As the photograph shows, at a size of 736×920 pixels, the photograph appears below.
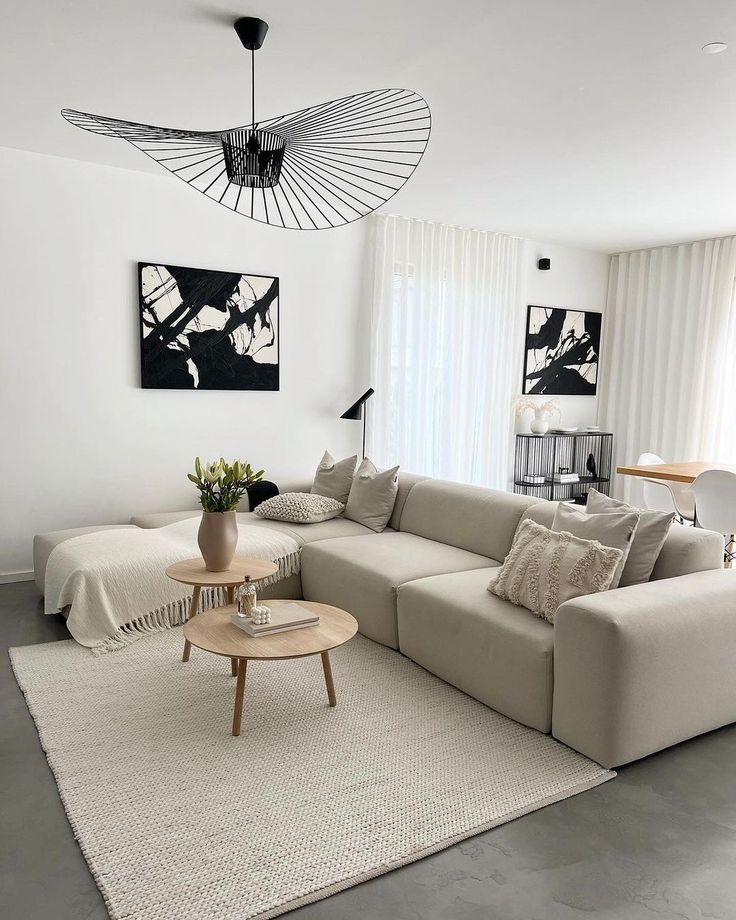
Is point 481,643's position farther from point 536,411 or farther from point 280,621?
point 536,411

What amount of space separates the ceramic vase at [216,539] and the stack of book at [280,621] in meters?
0.46

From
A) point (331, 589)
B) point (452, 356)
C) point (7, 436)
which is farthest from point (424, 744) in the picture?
point (452, 356)

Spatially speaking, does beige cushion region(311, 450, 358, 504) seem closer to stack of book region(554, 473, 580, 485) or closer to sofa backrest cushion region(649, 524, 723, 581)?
sofa backrest cushion region(649, 524, 723, 581)

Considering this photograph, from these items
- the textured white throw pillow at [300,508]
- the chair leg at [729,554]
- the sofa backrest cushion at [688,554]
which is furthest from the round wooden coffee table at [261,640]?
the chair leg at [729,554]

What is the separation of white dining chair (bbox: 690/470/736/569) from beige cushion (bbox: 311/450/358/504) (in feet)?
6.90

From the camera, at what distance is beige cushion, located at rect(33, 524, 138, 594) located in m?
3.97

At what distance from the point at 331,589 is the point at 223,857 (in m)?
1.93

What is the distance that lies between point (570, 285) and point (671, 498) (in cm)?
257

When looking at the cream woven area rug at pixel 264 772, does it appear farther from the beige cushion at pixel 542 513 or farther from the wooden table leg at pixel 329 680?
the beige cushion at pixel 542 513

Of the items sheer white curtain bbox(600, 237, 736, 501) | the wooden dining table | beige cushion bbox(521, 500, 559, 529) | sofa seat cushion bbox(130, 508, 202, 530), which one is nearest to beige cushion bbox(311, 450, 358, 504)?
sofa seat cushion bbox(130, 508, 202, 530)

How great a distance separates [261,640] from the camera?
2705 mm

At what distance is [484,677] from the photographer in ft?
9.47

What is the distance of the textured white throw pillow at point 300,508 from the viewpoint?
4.43 metres

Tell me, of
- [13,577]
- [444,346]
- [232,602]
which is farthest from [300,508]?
[444,346]
